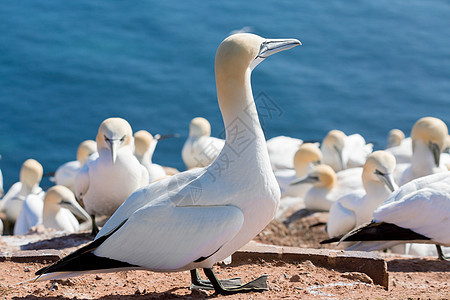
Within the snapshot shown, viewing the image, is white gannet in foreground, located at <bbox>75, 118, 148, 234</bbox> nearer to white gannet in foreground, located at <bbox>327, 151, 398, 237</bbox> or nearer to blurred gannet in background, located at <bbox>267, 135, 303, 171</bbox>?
white gannet in foreground, located at <bbox>327, 151, 398, 237</bbox>

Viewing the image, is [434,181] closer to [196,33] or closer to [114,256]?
[114,256]

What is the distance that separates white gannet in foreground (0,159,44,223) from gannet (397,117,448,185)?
4.85 meters

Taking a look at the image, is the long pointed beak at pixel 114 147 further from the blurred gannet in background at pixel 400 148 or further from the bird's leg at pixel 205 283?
the blurred gannet in background at pixel 400 148

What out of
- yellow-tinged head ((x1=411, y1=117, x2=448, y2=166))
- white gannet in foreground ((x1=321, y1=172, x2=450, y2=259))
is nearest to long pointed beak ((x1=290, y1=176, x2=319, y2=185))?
yellow-tinged head ((x1=411, y1=117, x2=448, y2=166))

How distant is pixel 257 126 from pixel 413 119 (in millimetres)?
10039

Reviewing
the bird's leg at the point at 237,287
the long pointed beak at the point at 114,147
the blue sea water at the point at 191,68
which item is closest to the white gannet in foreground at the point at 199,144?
the blue sea water at the point at 191,68

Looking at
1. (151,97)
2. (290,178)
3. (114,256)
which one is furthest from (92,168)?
(151,97)

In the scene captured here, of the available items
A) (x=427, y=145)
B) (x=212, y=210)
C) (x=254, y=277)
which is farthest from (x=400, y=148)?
(x=212, y=210)

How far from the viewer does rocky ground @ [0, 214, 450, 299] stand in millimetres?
3906

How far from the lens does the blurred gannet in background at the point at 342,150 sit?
996 cm

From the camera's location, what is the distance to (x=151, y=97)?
13812mm

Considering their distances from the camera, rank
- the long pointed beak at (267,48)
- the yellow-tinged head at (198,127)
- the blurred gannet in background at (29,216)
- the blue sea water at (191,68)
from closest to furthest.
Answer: the long pointed beak at (267,48), the blurred gannet in background at (29,216), the yellow-tinged head at (198,127), the blue sea water at (191,68)

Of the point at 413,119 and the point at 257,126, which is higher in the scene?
the point at 413,119

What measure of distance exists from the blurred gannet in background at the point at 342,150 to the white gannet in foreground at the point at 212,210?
6.20 m
